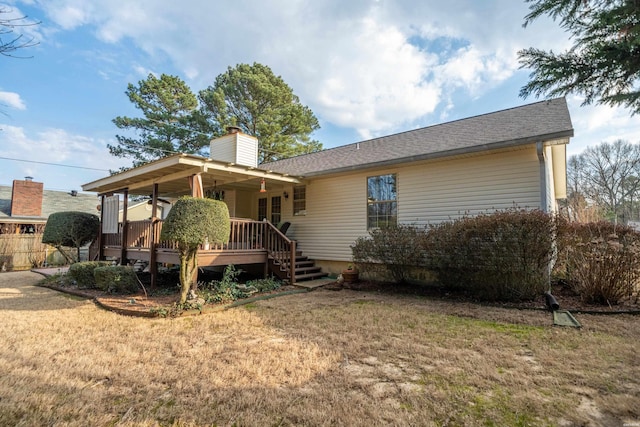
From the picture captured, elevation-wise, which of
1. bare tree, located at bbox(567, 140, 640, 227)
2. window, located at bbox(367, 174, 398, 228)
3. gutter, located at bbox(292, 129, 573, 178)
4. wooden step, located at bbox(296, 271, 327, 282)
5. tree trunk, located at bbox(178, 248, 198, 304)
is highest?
bare tree, located at bbox(567, 140, 640, 227)

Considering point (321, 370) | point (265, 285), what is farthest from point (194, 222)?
point (321, 370)

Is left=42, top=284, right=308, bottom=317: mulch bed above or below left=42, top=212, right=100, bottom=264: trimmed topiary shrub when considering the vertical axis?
below

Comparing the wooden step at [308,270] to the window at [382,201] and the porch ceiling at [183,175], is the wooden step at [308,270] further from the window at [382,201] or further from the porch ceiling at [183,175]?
the porch ceiling at [183,175]

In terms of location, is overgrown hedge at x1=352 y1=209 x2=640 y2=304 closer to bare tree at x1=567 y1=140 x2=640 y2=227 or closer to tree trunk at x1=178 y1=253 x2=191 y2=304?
tree trunk at x1=178 y1=253 x2=191 y2=304

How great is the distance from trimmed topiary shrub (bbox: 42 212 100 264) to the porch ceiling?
1188 millimetres

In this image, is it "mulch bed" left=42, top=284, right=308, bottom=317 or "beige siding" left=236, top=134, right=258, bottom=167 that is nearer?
"mulch bed" left=42, top=284, right=308, bottom=317

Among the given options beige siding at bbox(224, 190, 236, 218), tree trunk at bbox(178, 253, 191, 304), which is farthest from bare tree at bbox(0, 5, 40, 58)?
beige siding at bbox(224, 190, 236, 218)

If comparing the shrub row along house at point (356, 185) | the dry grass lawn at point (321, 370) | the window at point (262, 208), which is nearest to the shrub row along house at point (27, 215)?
the shrub row along house at point (356, 185)

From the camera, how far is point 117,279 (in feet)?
24.3

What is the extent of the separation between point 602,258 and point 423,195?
12.1 feet

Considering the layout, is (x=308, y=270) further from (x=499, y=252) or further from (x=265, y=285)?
(x=499, y=252)

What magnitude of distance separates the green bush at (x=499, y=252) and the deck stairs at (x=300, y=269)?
376 centimetres

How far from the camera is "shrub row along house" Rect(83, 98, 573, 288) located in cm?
695

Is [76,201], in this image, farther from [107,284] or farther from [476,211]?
[476,211]
